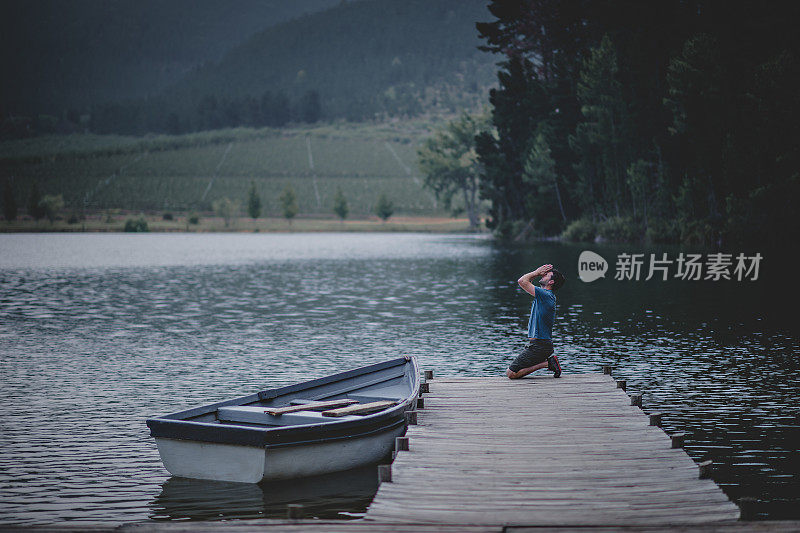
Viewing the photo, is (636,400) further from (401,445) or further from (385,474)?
(385,474)

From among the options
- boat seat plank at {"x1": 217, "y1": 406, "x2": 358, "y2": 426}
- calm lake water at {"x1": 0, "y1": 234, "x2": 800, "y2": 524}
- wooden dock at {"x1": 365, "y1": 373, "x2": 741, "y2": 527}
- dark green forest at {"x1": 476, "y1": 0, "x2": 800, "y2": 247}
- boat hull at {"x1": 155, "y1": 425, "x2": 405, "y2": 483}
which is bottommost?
calm lake water at {"x1": 0, "y1": 234, "x2": 800, "y2": 524}

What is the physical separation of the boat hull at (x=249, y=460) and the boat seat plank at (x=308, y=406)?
1.14 metres

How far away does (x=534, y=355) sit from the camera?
16.4 m

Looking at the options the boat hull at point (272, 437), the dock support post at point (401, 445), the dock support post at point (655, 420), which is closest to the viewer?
the dock support post at point (401, 445)

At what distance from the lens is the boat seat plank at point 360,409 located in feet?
42.3

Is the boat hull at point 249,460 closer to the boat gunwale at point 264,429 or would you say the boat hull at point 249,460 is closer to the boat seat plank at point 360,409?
the boat gunwale at point 264,429

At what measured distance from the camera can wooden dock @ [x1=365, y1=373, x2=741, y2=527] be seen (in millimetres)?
8852

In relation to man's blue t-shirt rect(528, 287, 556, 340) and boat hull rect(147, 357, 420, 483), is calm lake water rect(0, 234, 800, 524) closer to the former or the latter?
boat hull rect(147, 357, 420, 483)

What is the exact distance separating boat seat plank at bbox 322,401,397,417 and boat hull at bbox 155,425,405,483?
73 cm

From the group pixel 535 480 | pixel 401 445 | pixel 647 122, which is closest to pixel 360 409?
pixel 401 445

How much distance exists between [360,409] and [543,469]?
3497mm

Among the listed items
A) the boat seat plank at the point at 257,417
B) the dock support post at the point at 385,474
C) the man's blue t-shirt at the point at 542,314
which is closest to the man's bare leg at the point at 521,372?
the man's blue t-shirt at the point at 542,314

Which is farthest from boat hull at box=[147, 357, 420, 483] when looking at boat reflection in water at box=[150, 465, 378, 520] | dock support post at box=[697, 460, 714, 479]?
dock support post at box=[697, 460, 714, 479]

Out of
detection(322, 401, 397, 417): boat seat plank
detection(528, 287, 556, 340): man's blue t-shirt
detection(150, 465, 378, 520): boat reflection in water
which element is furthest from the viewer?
detection(528, 287, 556, 340): man's blue t-shirt
